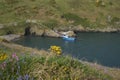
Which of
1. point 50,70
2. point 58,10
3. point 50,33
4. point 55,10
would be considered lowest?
point 58,10

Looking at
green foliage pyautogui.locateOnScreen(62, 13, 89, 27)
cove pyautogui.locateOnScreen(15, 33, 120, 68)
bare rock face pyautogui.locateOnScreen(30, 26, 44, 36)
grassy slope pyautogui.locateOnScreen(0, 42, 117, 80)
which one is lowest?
green foliage pyautogui.locateOnScreen(62, 13, 89, 27)

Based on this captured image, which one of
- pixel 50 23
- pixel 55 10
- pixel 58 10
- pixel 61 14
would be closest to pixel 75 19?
pixel 61 14

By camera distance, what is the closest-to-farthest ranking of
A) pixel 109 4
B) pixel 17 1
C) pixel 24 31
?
pixel 24 31 < pixel 17 1 < pixel 109 4

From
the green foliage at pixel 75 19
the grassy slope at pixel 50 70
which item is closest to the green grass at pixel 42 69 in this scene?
the grassy slope at pixel 50 70

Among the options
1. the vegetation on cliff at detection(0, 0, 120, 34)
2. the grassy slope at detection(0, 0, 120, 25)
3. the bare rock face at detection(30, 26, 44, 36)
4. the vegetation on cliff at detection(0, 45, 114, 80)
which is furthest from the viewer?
the grassy slope at detection(0, 0, 120, 25)

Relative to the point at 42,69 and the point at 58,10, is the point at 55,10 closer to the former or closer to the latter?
the point at 58,10

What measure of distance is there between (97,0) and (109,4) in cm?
723

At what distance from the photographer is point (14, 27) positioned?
6166 inches

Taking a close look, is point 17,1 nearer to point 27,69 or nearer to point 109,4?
point 109,4

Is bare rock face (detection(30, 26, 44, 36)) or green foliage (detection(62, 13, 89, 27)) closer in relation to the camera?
bare rock face (detection(30, 26, 44, 36))

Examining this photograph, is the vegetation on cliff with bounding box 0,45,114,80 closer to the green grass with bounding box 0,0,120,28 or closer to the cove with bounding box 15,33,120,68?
the cove with bounding box 15,33,120,68

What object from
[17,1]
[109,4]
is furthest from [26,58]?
[109,4]

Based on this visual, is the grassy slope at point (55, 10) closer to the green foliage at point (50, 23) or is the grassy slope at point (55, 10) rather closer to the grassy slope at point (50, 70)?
the green foliage at point (50, 23)

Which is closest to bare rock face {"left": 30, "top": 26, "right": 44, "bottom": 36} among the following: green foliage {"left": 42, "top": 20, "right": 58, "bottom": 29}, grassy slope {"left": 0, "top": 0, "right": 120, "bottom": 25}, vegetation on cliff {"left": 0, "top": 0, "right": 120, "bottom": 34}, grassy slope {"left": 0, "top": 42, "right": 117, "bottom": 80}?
vegetation on cliff {"left": 0, "top": 0, "right": 120, "bottom": 34}
